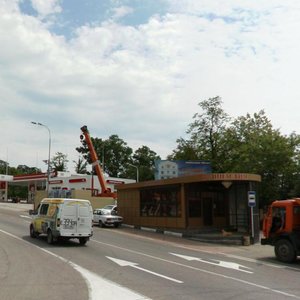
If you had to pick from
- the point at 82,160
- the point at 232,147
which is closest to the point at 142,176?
the point at 82,160

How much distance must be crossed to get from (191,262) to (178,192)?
1387 centimetres

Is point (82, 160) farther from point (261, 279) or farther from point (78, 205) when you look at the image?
point (261, 279)

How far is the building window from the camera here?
30.5 meters

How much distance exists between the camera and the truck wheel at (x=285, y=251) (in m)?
17.8

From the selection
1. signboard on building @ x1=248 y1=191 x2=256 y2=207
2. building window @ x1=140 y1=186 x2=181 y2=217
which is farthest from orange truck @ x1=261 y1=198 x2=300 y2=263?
building window @ x1=140 y1=186 x2=181 y2=217

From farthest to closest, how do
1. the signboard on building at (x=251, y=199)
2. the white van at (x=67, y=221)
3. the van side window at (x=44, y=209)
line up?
the signboard on building at (x=251, y=199)
the van side window at (x=44, y=209)
the white van at (x=67, y=221)

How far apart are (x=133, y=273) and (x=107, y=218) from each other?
2094 cm

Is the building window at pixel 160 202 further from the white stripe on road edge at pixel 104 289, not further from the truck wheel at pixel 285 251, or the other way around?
the white stripe on road edge at pixel 104 289

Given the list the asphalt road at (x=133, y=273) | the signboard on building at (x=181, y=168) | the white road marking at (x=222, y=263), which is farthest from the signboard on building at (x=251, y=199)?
the signboard on building at (x=181, y=168)

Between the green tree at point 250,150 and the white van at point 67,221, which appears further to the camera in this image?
the green tree at point 250,150

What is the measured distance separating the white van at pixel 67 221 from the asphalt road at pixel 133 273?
54cm

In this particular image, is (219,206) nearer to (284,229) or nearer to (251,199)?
(251,199)

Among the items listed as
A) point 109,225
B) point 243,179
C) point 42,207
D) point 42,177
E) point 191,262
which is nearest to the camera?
point 191,262

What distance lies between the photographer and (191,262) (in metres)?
16.5
